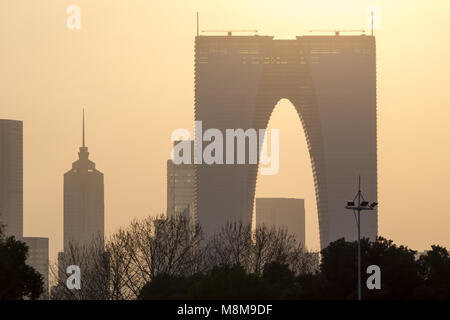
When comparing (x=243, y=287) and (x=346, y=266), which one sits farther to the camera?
(x=346, y=266)

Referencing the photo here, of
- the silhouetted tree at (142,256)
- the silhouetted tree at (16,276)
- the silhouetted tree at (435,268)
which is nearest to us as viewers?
the silhouetted tree at (16,276)

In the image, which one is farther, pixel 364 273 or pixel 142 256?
pixel 142 256

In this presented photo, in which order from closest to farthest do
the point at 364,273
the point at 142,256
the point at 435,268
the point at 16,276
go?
the point at 16,276, the point at 364,273, the point at 435,268, the point at 142,256

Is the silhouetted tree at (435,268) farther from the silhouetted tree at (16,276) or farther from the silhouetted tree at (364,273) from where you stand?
the silhouetted tree at (16,276)

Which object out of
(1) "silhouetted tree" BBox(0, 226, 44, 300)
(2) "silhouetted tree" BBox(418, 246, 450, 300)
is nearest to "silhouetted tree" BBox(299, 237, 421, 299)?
(2) "silhouetted tree" BBox(418, 246, 450, 300)

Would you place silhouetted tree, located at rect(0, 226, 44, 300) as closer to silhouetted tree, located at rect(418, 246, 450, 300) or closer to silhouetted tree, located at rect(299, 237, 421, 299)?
silhouetted tree, located at rect(299, 237, 421, 299)

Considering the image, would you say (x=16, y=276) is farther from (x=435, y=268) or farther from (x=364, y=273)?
(x=435, y=268)

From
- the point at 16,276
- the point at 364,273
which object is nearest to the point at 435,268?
the point at 364,273

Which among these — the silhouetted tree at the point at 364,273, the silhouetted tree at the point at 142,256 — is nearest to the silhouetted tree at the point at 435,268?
the silhouetted tree at the point at 364,273
